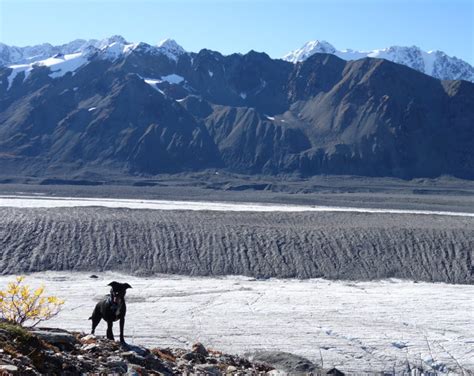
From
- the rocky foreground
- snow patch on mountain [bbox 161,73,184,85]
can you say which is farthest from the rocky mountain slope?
snow patch on mountain [bbox 161,73,184,85]

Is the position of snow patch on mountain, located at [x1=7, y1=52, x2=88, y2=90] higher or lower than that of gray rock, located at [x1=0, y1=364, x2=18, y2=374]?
higher

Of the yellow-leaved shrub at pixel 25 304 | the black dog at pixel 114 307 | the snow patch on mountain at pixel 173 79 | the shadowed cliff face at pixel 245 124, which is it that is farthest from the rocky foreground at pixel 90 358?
the snow patch on mountain at pixel 173 79

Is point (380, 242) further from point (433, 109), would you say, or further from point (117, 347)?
point (433, 109)

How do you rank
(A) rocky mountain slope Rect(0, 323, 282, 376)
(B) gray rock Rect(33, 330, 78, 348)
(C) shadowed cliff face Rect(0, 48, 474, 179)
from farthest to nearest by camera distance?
(C) shadowed cliff face Rect(0, 48, 474, 179)
(B) gray rock Rect(33, 330, 78, 348)
(A) rocky mountain slope Rect(0, 323, 282, 376)

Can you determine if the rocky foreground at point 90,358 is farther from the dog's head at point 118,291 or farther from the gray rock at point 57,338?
the dog's head at point 118,291

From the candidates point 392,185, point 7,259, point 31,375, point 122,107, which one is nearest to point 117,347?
point 31,375

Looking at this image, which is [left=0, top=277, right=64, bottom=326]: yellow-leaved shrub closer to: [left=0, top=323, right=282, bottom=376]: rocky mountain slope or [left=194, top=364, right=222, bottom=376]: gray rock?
[left=0, top=323, right=282, bottom=376]: rocky mountain slope

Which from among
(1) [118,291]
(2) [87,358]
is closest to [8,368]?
(2) [87,358]
